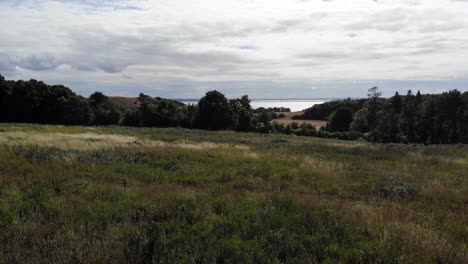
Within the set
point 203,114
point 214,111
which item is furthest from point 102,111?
point 214,111

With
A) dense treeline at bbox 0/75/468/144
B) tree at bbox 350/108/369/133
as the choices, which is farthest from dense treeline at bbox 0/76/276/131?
tree at bbox 350/108/369/133

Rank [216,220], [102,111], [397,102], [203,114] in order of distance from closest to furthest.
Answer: [216,220]
[203,114]
[102,111]
[397,102]

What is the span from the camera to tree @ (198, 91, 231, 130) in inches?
2968

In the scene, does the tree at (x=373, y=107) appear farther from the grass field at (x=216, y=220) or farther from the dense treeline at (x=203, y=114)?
the grass field at (x=216, y=220)

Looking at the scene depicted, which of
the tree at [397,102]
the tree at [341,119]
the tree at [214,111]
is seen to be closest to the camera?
the tree at [214,111]

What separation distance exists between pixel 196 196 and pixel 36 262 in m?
3.99

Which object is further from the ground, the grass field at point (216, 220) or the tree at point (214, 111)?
the tree at point (214, 111)

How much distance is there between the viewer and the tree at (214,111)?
247ft

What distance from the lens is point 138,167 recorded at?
512 inches

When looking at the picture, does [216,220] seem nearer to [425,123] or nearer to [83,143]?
[83,143]

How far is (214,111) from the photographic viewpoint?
75.3m

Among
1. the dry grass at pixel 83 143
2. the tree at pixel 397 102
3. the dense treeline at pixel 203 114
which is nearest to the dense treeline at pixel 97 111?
the dense treeline at pixel 203 114

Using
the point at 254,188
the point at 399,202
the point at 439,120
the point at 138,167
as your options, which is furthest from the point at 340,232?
the point at 439,120

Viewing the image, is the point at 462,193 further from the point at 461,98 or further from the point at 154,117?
the point at 461,98
